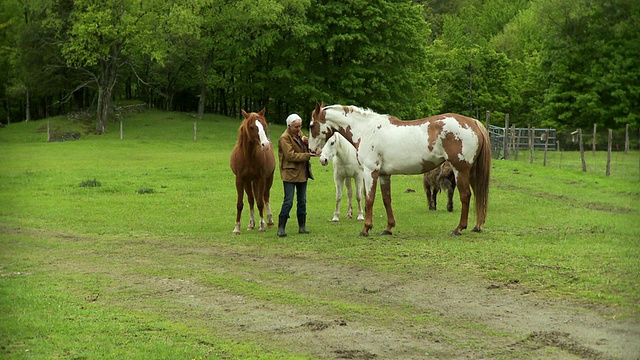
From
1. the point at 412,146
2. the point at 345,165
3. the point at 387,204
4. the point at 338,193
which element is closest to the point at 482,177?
the point at 412,146

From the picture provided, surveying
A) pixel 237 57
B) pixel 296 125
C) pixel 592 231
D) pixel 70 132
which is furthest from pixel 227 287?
pixel 237 57

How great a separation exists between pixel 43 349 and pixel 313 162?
84.3 ft

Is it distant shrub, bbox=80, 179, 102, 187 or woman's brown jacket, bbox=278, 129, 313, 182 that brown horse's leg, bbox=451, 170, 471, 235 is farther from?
distant shrub, bbox=80, 179, 102, 187

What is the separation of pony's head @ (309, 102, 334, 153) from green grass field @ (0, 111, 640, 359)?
1.75 meters

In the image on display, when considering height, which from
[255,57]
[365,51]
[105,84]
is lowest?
[105,84]

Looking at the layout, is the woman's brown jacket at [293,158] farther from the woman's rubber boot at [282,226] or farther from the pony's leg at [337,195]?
the pony's leg at [337,195]

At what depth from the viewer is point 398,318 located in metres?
7.14

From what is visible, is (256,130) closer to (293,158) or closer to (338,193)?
(293,158)

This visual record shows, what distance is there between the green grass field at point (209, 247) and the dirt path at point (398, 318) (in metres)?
0.21

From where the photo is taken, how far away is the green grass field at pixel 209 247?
6176 mm

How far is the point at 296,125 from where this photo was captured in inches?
513

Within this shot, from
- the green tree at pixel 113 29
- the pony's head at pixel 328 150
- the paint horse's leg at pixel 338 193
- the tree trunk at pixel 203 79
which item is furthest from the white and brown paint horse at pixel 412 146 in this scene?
the tree trunk at pixel 203 79

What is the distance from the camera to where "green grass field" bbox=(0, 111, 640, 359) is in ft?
20.3

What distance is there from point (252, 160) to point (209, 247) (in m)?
2.22
